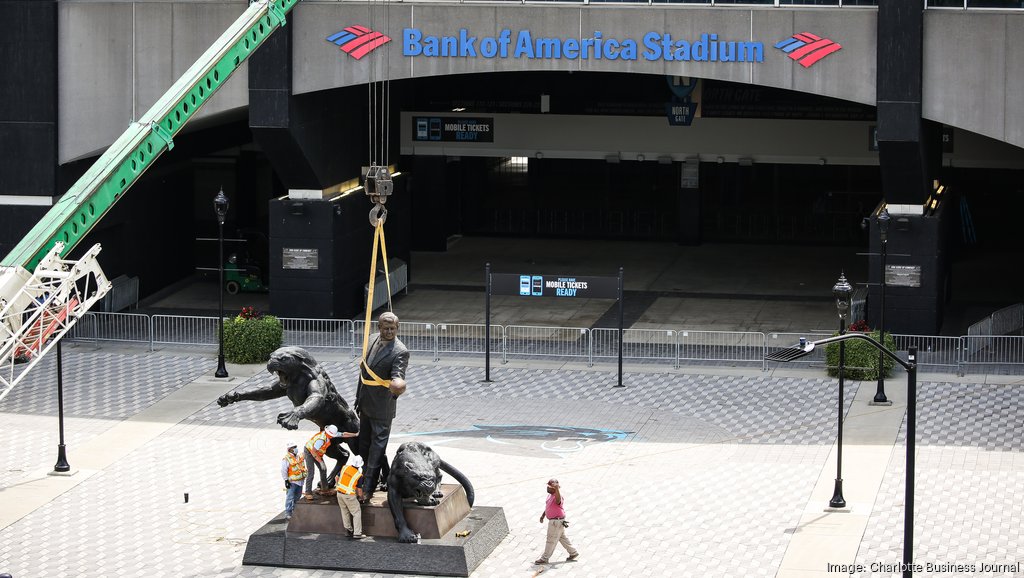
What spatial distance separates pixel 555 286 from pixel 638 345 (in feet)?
11.7

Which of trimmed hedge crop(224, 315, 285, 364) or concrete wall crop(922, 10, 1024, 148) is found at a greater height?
concrete wall crop(922, 10, 1024, 148)

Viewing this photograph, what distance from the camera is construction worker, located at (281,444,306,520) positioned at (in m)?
25.1

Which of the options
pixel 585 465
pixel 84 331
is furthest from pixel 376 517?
pixel 84 331

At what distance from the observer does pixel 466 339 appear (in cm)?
4078

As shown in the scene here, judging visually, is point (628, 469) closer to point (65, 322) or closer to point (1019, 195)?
point (65, 322)

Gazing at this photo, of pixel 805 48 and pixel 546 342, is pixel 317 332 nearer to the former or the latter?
pixel 546 342

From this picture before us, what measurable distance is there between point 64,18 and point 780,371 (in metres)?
19.1

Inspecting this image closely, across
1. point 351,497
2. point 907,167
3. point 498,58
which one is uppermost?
point 498,58

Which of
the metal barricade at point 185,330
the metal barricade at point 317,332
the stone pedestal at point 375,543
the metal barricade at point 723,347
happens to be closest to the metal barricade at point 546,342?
the metal barricade at point 723,347

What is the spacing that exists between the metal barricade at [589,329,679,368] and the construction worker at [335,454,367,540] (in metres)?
13.7

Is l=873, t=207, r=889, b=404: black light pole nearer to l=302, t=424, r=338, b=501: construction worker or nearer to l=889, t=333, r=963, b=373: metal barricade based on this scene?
l=889, t=333, r=963, b=373: metal barricade

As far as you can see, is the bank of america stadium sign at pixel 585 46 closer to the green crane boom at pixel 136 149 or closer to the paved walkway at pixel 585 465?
the green crane boom at pixel 136 149

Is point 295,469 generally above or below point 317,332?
below

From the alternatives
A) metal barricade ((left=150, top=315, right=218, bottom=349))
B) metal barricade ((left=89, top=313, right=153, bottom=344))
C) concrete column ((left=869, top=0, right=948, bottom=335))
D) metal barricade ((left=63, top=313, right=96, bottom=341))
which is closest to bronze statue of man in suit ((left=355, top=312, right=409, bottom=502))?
metal barricade ((left=150, top=315, right=218, bottom=349))
